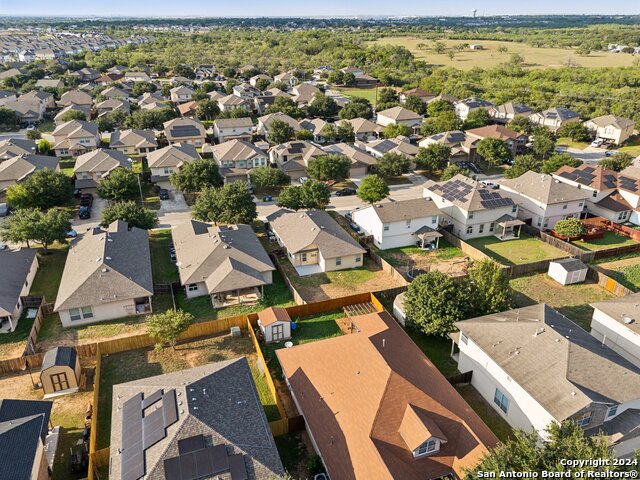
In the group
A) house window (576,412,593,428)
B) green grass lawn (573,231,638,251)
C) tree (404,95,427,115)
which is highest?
tree (404,95,427,115)

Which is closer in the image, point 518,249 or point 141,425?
point 141,425

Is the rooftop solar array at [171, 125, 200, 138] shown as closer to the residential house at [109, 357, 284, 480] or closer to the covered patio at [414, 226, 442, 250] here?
the covered patio at [414, 226, 442, 250]

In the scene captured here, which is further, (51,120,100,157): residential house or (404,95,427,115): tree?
(404,95,427,115): tree

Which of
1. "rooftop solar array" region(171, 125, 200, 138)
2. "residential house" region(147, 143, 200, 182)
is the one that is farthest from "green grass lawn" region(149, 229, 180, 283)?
"rooftop solar array" region(171, 125, 200, 138)

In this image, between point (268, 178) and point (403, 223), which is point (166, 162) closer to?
point (268, 178)

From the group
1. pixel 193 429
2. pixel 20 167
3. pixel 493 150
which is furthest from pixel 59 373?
pixel 493 150

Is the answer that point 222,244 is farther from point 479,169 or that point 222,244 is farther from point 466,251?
point 479,169

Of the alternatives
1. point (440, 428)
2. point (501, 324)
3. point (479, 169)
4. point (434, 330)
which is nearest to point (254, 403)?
point (440, 428)

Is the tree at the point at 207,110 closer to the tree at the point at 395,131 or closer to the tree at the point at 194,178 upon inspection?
the tree at the point at 395,131

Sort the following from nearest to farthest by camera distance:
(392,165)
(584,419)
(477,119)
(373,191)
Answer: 1. (584,419)
2. (373,191)
3. (392,165)
4. (477,119)
